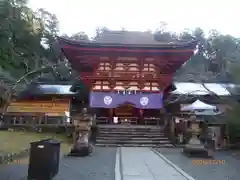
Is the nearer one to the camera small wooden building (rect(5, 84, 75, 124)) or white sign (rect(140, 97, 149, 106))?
white sign (rect(140, 97, 149, 106))

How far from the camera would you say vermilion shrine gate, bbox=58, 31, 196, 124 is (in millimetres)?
24906

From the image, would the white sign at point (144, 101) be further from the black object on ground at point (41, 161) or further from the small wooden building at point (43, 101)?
the black object on ground at point (41, 161)

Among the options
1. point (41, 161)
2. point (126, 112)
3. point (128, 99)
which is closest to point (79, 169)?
point (41, 161)

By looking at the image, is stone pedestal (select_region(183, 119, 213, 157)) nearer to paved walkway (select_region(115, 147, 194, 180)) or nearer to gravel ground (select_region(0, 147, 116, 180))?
paved walkway (select_region(115, 147, 194, 180))

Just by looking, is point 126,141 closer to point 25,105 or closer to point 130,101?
point 130,101

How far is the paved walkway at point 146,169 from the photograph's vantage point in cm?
916

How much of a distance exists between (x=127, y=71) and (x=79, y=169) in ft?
54.4

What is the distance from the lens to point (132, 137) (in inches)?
770

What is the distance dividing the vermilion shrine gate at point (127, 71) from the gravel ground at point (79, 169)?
1261cm

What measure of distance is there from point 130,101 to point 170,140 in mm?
7031

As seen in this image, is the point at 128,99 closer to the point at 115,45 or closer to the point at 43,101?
the point at 115,45

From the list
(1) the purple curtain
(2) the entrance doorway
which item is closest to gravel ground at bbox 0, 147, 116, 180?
(1) the purple curtain

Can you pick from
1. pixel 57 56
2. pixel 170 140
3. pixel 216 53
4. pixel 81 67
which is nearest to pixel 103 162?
pixel 170 140

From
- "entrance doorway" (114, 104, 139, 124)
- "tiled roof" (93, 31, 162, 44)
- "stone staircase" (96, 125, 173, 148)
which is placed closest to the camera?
"stone staircase" (96, 125, 173, 148)
